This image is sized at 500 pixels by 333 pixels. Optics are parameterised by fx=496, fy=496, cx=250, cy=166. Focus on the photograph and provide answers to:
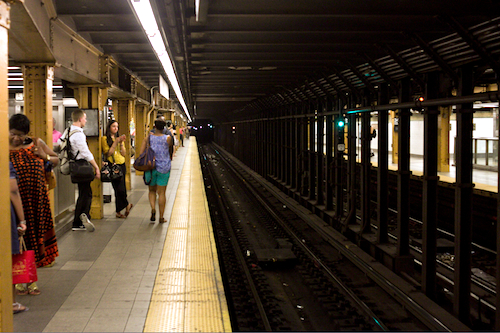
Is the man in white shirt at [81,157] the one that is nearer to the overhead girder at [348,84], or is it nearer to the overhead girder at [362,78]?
the overhead girder at [362,78]

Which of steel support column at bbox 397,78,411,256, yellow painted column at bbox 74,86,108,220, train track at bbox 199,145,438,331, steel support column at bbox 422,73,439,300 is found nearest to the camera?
train track at bbox 199,145,438,331

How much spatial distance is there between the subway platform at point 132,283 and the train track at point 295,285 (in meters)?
0.64

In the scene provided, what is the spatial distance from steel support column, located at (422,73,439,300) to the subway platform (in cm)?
228

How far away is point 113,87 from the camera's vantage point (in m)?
8.41

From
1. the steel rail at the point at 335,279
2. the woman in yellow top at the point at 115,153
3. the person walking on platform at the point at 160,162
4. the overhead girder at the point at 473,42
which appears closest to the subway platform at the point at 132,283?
the woman in yellow top at the point at 115,153

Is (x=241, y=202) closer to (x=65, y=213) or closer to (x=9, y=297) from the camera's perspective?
(x=65, y=213)

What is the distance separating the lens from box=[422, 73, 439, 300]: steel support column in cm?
540

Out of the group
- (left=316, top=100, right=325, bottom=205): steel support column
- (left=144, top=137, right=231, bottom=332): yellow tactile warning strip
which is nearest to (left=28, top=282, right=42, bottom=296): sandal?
(left=144, top=137, right=231, bottom=332): yellow tactile warning strip

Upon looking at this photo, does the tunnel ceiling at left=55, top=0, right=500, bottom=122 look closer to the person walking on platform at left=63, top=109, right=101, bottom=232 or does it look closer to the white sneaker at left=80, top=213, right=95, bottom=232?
the person walking on platform at left=63, top=109, right=101, bottom=232

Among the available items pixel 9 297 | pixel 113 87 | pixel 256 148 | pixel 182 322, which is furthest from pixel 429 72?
pixel 256 148

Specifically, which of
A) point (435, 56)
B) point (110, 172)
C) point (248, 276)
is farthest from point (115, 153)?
point (435, 56)

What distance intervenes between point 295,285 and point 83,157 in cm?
319

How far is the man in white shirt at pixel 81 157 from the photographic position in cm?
624

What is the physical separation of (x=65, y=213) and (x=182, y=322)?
467 cm
